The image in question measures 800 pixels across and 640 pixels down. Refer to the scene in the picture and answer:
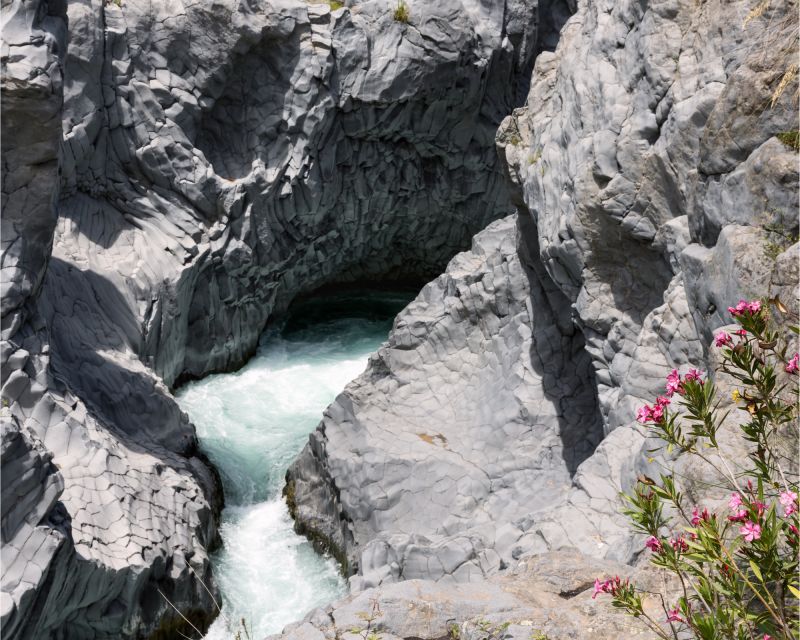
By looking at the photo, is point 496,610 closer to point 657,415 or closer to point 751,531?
point 657,415

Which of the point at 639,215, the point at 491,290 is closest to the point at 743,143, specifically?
the point at 639,215

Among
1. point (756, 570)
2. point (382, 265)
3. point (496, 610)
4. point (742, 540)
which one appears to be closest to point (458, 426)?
point (496, 610)

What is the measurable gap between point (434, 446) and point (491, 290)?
9.15ft

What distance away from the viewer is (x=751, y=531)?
3.89 m

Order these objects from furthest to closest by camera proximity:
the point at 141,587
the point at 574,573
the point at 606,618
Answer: the point at 141,587
the point at 574,573
the point at 606,618

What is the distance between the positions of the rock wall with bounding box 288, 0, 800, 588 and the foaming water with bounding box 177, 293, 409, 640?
2.19 feet

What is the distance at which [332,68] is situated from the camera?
17.8m

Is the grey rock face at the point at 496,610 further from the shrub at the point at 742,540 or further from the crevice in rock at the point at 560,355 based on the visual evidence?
the crevice in rock at the point at 560,355

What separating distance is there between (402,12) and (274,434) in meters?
9.54

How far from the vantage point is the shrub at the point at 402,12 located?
18.0 m

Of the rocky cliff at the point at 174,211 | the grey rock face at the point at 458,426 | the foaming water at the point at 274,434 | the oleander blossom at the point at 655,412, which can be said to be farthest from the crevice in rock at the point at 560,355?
the oleander blossom at the point at 655,412

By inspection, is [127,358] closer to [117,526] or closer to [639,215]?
[117,526]

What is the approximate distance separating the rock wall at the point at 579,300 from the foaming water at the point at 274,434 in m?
0.67

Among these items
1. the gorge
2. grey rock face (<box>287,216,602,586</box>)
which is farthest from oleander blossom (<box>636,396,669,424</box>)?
grey rock face (<box>287,216,602,586</box>)
